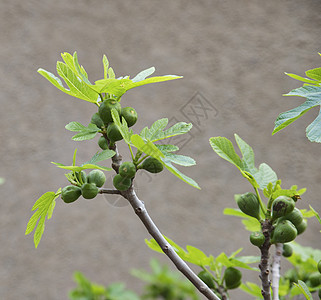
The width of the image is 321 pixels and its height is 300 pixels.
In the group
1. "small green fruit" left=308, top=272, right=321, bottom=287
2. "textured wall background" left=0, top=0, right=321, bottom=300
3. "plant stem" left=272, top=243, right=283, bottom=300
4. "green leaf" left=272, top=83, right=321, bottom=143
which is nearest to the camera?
"green leaf" left=272, top=83, right=321, bottom=143

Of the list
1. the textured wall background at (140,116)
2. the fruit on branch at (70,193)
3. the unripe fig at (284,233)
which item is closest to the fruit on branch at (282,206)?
the unripe fig at (284,233)

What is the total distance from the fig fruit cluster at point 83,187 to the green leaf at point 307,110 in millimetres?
199

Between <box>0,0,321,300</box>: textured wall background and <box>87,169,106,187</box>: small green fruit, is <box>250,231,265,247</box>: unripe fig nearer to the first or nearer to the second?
<box>87,169,106,187</box>: small green fruit

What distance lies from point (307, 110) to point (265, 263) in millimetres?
182

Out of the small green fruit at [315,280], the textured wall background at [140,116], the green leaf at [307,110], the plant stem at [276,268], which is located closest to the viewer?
the green leaf at [307,110]

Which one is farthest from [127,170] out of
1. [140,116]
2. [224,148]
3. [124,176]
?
[140,116]

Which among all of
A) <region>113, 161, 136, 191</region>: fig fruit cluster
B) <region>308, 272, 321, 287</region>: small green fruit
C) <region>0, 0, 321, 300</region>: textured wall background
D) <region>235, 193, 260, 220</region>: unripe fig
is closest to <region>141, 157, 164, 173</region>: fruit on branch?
<region>113, 161, 136, 191</region>: fig fruit cluster

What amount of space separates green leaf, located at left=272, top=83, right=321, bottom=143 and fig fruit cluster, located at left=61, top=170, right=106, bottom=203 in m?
0.20

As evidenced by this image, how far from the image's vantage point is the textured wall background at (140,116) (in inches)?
76.2

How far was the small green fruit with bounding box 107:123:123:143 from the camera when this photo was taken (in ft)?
1.49

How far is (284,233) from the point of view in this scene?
19.3 inches

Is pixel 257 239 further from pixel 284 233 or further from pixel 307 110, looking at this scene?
pixel 307 110

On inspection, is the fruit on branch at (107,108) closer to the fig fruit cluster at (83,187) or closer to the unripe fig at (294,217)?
the fig fruit cluster at (83,187)

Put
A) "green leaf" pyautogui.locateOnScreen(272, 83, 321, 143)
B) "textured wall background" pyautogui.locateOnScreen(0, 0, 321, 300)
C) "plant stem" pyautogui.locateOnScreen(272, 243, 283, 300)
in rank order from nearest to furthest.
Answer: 1. "green leaf" pyautogui.locateOnScreen(272, 83, 321, 143)
2. "plant stem" pyautogui.locateOnScreen(272, 243, 283, 300)
3. "textured wall background" pyautogui.locateOnScreen(0, 0, 321, 300)
